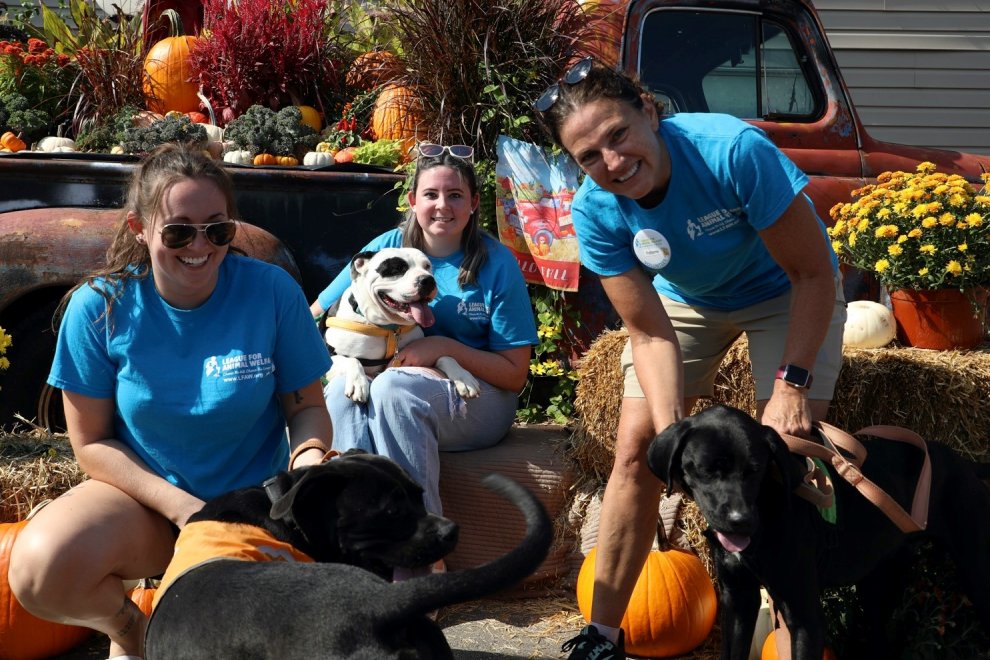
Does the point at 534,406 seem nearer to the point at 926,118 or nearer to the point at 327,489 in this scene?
the point at 327,489

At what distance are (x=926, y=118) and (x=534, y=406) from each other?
23.3 feet

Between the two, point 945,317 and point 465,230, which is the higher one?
point 465,230

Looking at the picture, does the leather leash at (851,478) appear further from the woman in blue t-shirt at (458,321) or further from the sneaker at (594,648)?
the woman in blue t-shirt at (458,321)

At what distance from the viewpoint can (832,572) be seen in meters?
3.07

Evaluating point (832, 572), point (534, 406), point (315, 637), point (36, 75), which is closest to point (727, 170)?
point (832, 572)

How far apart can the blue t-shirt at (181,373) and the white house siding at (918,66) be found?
28.6ft

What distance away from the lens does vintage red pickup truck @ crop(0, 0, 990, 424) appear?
462 centimetres

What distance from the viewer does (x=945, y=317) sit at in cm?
466

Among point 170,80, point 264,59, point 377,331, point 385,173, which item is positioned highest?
point 264,59

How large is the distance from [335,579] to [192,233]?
1.19 meters

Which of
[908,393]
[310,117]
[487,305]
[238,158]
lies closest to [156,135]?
[238,158]

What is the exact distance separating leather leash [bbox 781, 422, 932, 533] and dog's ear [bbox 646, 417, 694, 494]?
0.30m

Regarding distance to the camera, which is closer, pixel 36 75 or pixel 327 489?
pixel 327 489

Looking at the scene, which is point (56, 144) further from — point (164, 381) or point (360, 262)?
point (164, 381)
